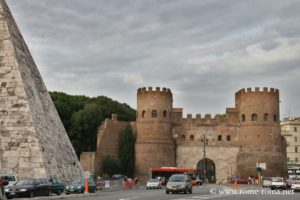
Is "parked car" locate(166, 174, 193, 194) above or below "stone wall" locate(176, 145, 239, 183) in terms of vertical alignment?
below

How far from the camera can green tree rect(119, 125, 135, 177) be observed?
2552 inches

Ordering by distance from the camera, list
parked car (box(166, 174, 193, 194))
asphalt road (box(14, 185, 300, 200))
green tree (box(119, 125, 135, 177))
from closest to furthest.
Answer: asphalt road (box(14, 185, 300, 200)) → parked car (box(166, 174, 193, 194)) → green tree (box(119, 125, 135, 177))

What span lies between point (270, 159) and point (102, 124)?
64.2ft

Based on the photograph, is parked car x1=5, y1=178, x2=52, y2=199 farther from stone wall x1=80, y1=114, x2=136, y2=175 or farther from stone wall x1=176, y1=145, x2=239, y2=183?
stone wall x1=176, y1=145, x2=239, y2=183

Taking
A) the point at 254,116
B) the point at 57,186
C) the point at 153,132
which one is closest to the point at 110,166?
the point at 153,132

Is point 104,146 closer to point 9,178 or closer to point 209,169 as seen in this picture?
point 209,169

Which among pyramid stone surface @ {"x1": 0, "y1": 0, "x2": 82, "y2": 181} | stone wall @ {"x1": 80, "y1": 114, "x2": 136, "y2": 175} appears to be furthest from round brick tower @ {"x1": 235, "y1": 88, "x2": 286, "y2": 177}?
pyramid stone surface @ {"x1": 0, "y1": 0, "x2": 82, "y2": 181}

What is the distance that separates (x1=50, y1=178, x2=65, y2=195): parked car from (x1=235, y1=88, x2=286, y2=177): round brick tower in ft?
123

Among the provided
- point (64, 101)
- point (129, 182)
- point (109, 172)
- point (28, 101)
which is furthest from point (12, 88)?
point (64, 101)

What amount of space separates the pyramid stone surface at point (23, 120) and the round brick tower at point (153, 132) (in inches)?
1191

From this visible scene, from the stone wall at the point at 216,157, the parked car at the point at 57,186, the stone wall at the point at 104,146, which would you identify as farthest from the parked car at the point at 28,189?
the stone wall at the point at 216,157

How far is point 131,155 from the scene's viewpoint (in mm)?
65250

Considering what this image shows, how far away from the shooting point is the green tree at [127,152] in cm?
6481

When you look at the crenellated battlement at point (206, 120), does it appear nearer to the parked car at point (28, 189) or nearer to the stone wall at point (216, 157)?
the stone wall at point (216, 157)
